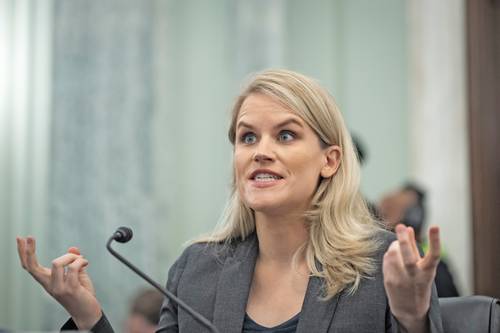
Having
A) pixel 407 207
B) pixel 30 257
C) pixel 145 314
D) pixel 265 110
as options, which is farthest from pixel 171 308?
pixel 407 207

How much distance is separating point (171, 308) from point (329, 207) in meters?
0.50

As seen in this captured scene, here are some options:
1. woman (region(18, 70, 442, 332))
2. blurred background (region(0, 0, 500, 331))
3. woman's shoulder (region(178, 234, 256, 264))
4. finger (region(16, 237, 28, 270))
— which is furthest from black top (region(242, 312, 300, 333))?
blurred background (region(0, 0, 500, 331))

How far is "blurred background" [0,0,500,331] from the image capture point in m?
4.52

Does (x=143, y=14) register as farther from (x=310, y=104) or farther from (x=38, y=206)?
(x=310, y=104)

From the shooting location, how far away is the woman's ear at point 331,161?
7.48ft

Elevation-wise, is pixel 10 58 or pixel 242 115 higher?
pixel 10 58

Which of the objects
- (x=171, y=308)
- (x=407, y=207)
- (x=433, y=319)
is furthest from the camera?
(x=407, y=207)

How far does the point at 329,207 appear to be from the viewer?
2.26 m

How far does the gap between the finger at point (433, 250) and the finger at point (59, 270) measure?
866 mm

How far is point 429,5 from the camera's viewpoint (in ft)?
16.0

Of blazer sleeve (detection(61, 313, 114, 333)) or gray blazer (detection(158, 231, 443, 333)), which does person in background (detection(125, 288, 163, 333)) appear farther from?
blazer sleeve (detection(61, 313, 114, 333))

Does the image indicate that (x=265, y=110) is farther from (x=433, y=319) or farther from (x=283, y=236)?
(x=433, y=319)

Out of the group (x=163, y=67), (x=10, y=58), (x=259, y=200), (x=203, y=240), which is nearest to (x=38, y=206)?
(x=10, y=58)

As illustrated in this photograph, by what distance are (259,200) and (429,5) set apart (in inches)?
121
